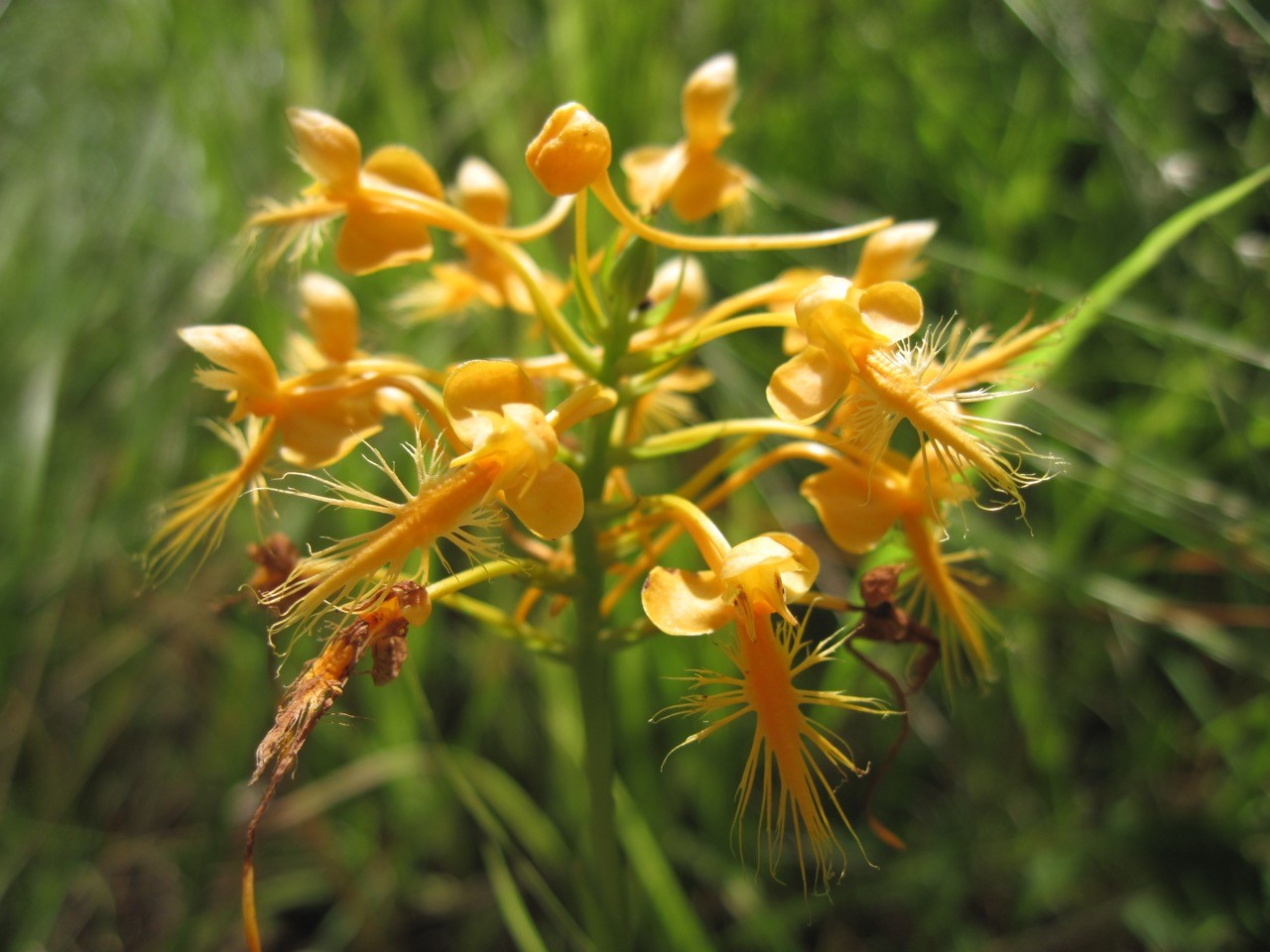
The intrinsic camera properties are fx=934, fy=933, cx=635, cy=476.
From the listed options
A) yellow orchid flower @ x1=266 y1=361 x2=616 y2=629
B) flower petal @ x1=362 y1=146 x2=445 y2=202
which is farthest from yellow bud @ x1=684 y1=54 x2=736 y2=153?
yellow orchid flower @ x1=266 y1=361 x2=616 y2=629

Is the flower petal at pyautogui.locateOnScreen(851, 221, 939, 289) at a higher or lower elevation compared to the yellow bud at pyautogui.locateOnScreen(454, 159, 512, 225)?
lower

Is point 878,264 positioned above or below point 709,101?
below

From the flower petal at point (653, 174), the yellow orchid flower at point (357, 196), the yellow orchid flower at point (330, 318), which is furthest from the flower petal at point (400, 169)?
the flower petal at point (653, 174)

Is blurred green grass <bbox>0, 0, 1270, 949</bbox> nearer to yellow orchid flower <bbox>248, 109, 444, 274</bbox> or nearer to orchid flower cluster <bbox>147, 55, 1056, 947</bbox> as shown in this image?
orchid flower cluster <bbox>147, 55, 1056, 947</bbox>

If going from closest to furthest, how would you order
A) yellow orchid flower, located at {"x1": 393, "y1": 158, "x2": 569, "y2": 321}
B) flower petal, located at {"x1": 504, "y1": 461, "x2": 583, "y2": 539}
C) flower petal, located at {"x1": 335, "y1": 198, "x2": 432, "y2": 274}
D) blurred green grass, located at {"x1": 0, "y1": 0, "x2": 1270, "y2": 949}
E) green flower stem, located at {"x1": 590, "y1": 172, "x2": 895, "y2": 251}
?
flower petal, located at {"x1": 504, "y1": 461, "x2": 583, "y2": 539}
green flower stem, located at {"x1": 590, "y1": 172, "x2": 895, "y2": 251}
flower petal, located at {"x1": 335, "y1": 198, "x2": 432, "y2": 274}
yellow orchid flower, located at {"x1": 393, "y1": 158, "x2": 569, "y2": 321}
blurred green grass, located at {"x1": 0, "y1": 0, "x2": 1270, "y2": 949}

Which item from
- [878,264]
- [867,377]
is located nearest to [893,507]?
[867,377]

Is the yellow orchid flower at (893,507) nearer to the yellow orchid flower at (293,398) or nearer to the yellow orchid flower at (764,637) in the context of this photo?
the yellow orchid flower at (764,637)

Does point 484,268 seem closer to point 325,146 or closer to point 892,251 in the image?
point 325,146
